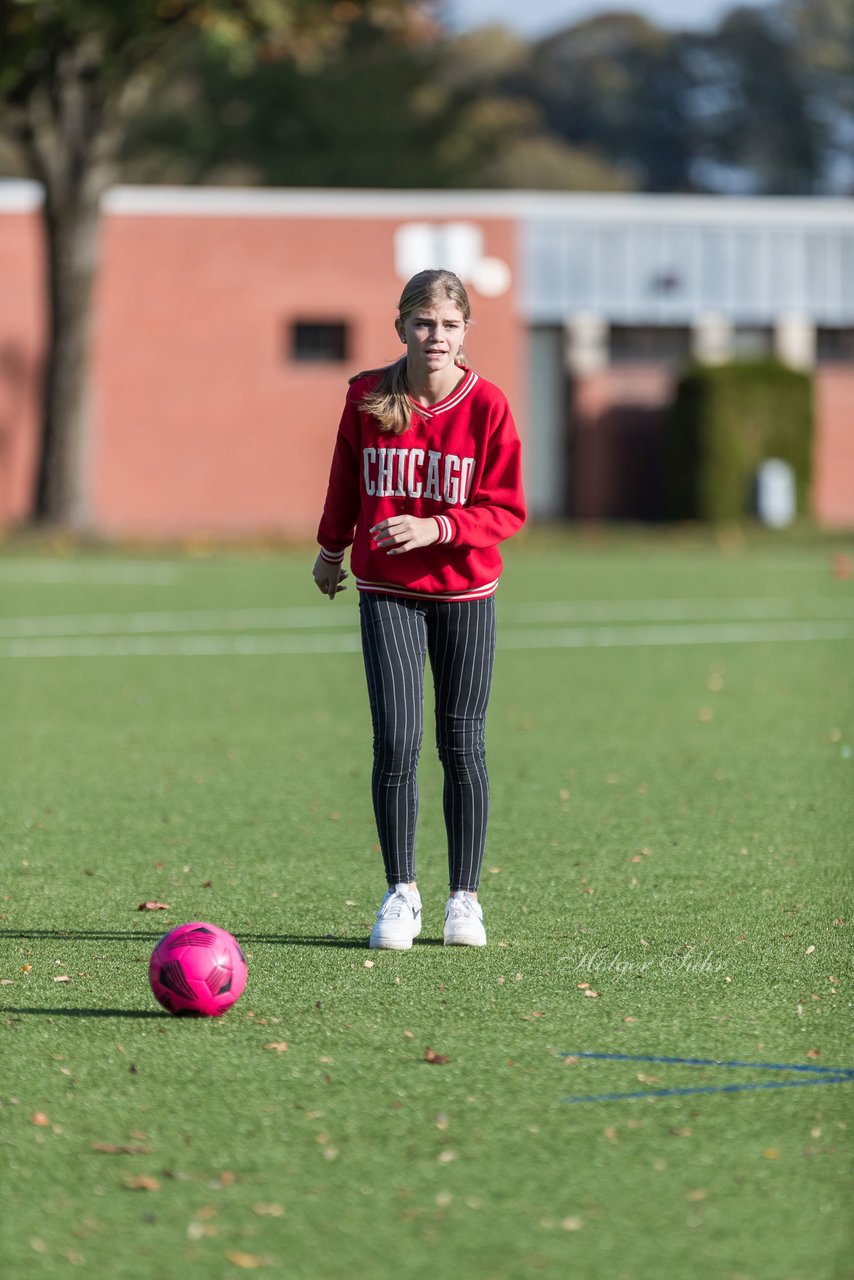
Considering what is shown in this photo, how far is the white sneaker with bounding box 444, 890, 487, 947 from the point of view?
586 cm

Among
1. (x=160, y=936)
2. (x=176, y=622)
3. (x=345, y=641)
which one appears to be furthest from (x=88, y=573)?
(x=160, y=936)

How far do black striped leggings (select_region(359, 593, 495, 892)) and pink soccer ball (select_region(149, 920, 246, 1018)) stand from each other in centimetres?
96

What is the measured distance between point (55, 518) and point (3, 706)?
1582 cm

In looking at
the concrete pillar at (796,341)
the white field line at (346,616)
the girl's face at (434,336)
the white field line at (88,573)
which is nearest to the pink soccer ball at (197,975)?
the girl's face at (434,336)

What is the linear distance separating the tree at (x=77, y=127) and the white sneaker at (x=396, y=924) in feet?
69.0

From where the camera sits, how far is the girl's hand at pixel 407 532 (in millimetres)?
5504

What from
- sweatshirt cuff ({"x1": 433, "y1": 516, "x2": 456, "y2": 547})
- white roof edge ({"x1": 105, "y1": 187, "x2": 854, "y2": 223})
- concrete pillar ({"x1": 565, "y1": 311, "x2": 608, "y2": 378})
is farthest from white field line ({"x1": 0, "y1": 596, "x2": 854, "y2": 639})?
concrete pillar ({"x1": 565, "y1": 311, "x2": 608, "y2": 378})

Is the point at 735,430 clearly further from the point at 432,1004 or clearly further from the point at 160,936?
the point at 432,1004

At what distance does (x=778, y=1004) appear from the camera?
521 cm

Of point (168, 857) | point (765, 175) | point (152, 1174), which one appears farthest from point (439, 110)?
point (152, 1174)

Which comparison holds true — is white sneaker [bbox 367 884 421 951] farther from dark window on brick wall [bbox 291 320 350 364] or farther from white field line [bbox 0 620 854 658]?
dark window on brick wall [bbox 291 320 350 364]

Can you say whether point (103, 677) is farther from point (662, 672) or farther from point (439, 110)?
point (439, 110)

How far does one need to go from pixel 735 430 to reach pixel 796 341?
16.6 feet

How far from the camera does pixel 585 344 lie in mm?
35781
